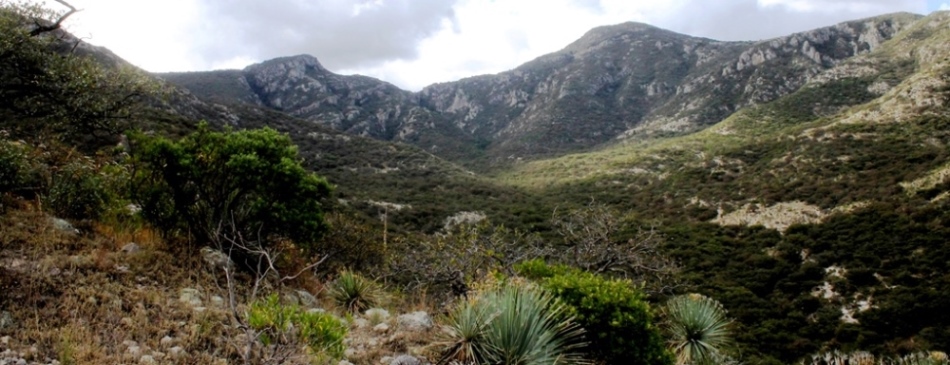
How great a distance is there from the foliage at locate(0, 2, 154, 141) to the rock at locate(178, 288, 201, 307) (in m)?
4.10

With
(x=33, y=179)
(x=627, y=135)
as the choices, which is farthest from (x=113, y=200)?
(x=627, y=135)

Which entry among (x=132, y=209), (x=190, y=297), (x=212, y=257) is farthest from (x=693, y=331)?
(x=132, y=209)

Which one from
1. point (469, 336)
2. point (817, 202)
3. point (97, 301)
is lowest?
point (97, 301)

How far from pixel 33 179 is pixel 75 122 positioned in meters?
1.36

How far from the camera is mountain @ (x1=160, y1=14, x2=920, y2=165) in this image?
9550 centimetres

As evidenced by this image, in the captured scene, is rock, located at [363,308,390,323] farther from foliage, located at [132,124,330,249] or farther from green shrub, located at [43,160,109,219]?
green shrub, located at [43,160,109,219]

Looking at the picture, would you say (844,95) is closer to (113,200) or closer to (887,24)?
(887,24)

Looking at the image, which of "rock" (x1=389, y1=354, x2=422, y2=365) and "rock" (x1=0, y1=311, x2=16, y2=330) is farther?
"rock" (x1=389, y1=354, x2=422, y2=365)

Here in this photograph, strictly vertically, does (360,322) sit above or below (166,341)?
above

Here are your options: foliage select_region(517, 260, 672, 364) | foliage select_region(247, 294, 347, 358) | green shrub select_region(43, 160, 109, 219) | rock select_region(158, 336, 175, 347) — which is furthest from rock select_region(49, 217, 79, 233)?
foliage select_region(517, 260, 672, 364)

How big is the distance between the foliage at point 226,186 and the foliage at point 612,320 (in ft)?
16.3

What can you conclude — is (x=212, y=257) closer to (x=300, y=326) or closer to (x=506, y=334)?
(x=300, y=326)

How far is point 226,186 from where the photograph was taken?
9.31m

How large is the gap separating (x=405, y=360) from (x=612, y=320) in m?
3.06
